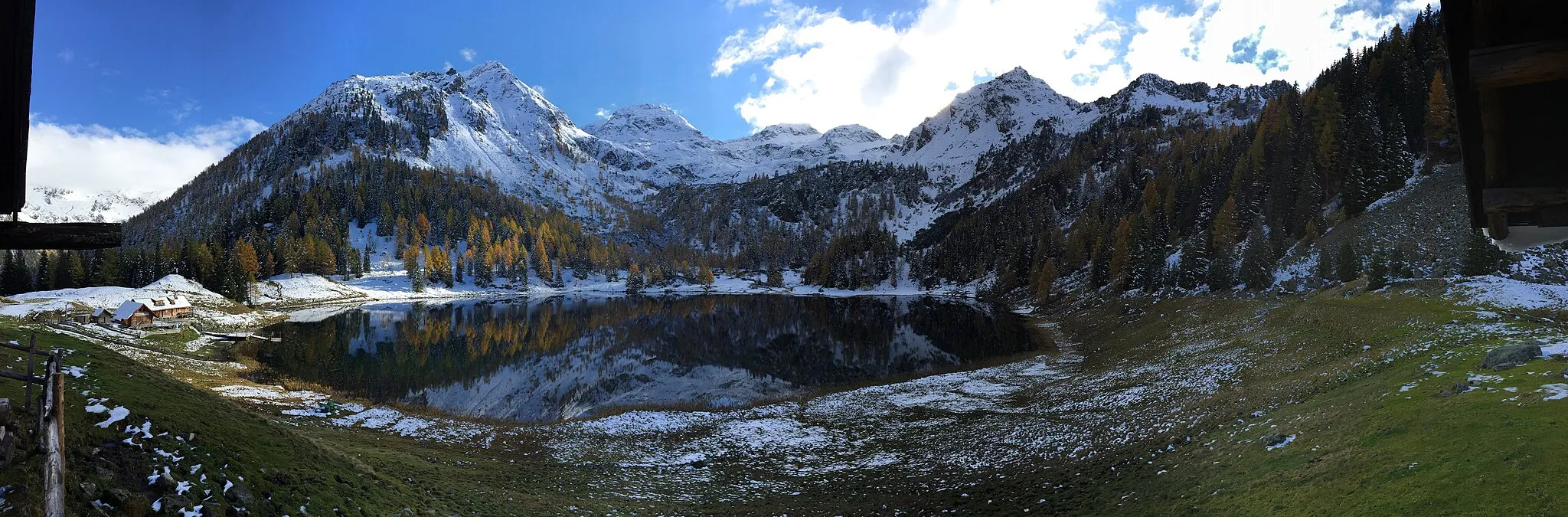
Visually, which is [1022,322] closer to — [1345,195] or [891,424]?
[1345,195]

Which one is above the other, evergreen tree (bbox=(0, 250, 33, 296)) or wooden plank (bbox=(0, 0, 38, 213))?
evergreen tree (bbox=(0, 250, 33, 296))

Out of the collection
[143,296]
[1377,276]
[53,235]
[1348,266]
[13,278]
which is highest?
[13,278]

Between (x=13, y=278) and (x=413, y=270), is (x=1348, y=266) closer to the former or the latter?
(x=13, y=278)

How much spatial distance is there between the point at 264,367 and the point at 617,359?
30942mm

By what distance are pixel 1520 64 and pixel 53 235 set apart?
15.0 m

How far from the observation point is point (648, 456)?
2762cm

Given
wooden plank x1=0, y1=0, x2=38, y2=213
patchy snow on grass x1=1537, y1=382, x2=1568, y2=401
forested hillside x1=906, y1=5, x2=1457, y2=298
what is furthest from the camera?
forested hillside x1=906, y1=5, x2=1457, y2=298

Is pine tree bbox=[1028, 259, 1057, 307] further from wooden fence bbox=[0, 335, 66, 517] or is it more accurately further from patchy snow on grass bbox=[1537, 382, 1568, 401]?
wooden fence bbox=[0, 335, 66, 517]

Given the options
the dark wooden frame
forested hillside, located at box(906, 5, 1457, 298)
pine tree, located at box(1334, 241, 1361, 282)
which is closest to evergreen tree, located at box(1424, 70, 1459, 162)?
forested hillside, located at box(906, 5, 1457, 298)

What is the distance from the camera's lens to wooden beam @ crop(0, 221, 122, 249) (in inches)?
288

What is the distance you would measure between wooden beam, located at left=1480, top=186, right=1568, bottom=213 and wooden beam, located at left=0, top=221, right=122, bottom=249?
15.0 metres

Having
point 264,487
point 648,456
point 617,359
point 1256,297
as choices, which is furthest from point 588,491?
point 1256,297

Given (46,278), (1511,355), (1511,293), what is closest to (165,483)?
(1511,355)

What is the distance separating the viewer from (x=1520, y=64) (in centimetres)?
407
